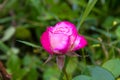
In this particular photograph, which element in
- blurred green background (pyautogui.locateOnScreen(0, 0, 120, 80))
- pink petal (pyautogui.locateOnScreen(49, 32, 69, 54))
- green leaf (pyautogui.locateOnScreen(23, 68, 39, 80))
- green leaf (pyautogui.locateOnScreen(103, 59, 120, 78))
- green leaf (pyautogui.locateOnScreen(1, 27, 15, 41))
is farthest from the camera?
green leaf (pyautogui.locateOnScreen(1, 27, 15, 41))

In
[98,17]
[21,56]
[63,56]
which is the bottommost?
[21,56]

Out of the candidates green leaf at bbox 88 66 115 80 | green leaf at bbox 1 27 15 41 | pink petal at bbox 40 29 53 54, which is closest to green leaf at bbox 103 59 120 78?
green leaf at bbox 88 66 115 80

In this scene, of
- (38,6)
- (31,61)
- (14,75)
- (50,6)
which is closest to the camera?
(14,75)

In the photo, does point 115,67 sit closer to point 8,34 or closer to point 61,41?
point 61,41

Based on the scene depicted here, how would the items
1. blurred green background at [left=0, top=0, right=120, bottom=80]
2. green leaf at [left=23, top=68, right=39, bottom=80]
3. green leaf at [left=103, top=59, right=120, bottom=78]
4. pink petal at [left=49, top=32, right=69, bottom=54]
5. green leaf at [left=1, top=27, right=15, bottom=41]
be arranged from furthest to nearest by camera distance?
green leaf at [left=1, top=27, right=15, bottom=41]
blurred green background at [left=0, top=0, right=120, bottom=80]
green leaf at [left=23, top=68, right=39, bottom=80]
green leaf at [left=103, top=59, right=120, bottom=78]
pink petal at [left=49, top=32, right=69, bottom=54]

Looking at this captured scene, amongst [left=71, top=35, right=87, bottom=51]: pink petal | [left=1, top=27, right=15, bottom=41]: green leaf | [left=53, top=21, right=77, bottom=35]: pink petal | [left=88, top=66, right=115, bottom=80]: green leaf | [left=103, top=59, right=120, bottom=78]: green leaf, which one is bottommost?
[left=1, top=27, right=15, bottom=41]: green leaf

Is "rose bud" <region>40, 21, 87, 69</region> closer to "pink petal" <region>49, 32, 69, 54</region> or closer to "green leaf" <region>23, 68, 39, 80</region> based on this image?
"pink petal" <region>49, 32, 69, 54</region>

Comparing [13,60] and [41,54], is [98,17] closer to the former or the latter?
[41,54]

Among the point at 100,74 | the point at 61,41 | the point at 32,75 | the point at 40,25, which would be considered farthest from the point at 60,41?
the point at 40,25

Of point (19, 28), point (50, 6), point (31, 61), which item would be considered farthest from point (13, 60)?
point (50, 6)
